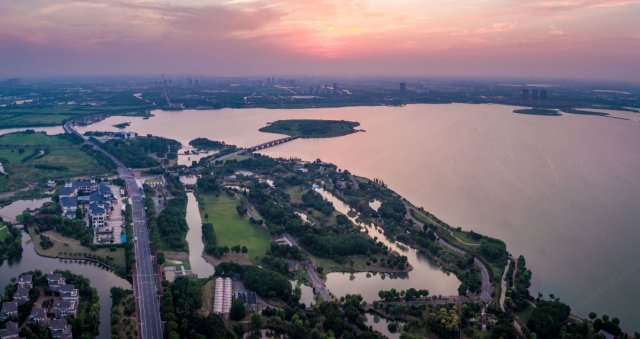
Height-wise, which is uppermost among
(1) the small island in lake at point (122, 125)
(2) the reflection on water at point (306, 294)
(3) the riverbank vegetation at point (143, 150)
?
(1) the small island in lake at point (122, 125)

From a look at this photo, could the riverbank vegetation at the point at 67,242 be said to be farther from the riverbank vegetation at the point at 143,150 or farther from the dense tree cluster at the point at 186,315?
the riverbank vegetation at the point at 143,150

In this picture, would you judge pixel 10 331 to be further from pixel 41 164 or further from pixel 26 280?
pixel 41 164

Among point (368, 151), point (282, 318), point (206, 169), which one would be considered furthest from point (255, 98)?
point (282, 318)

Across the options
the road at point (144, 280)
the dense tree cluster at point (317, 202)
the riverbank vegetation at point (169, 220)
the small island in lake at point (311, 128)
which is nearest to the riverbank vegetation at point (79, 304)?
the road at point (144, 280)

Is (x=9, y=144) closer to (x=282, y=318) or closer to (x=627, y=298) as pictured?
(x=282, y=318)

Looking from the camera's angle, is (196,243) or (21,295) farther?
(196,243)

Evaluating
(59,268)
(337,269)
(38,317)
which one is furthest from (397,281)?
(59,268)

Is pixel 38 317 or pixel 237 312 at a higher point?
pixel 38 317

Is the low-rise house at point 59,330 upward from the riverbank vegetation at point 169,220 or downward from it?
downward
